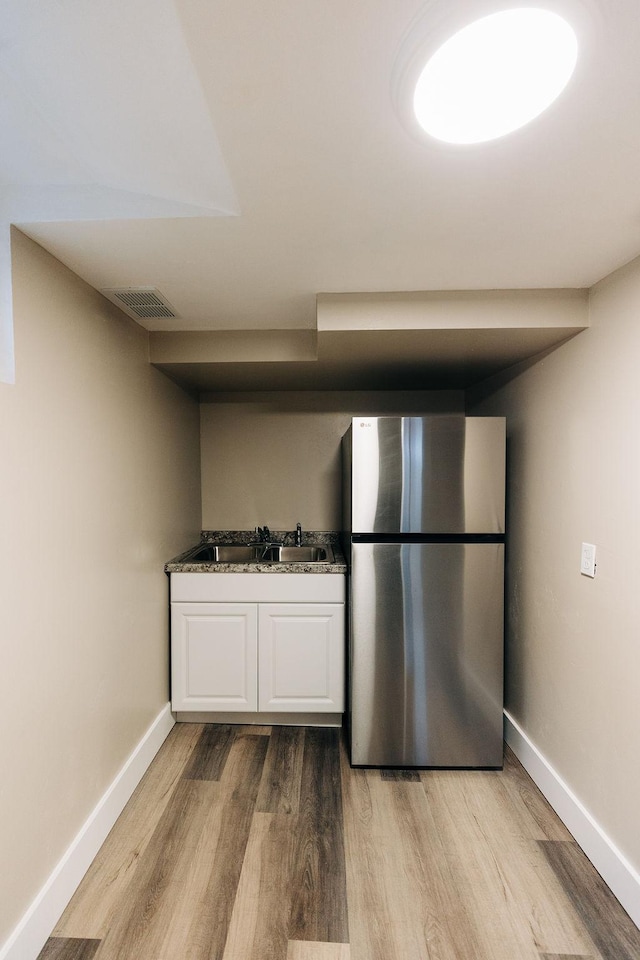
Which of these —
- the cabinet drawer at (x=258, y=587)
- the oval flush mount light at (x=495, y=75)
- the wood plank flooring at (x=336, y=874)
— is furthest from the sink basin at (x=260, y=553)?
the oval flush mount light at (x=495, y=75)

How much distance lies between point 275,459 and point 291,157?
2327 mm

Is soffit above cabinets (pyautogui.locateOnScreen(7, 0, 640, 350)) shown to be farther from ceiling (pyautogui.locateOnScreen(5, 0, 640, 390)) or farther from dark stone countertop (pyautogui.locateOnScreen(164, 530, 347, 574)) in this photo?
dark stone countertop (pyautogui.locateOnScreen(164, 530, 347, 574))

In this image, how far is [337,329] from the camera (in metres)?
1.92

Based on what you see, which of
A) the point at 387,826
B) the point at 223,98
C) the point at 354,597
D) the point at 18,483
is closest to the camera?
the point at 223,98

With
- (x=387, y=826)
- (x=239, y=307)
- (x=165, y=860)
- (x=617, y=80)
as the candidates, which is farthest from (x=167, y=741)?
(x=617, y=80)

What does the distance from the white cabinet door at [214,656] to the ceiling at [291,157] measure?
64.7 inches

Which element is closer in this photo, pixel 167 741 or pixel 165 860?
pixel 165 860

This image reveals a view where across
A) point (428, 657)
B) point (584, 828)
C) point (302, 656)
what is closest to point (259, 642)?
point (302, 656)

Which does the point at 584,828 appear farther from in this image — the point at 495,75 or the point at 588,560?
the point at 495,75

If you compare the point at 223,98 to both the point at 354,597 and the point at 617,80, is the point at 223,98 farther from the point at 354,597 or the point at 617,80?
the point at 354,597

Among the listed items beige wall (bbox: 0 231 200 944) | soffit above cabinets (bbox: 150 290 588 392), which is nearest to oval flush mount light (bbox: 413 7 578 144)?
soffit above cabinets (bbox: 150 290 588 392)

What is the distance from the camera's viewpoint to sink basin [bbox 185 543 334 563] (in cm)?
304

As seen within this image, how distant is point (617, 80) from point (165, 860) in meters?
2.53

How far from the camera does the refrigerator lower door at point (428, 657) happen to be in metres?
2.24
